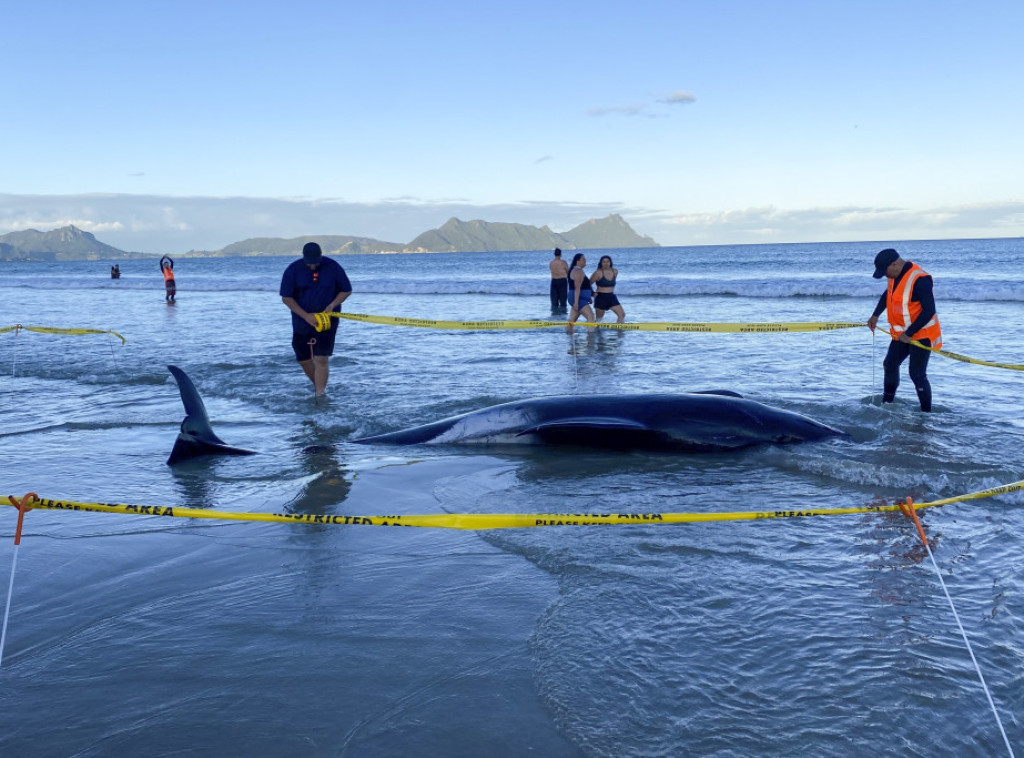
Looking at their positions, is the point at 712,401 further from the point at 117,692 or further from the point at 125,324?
the point at 125,324

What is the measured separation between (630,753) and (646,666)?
0.57m

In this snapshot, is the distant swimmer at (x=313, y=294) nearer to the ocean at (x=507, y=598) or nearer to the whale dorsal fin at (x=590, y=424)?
the ocean at (x=507, y=598)

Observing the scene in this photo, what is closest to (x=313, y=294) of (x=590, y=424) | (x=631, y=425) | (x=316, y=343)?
(x=316, y=343)

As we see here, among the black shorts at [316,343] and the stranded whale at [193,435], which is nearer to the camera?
the stranded whale at [193,435]

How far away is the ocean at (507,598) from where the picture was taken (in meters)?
2.85

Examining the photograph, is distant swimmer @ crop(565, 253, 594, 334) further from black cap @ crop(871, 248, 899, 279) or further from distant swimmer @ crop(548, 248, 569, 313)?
black cap @ crop(871, 248, 899, 279)

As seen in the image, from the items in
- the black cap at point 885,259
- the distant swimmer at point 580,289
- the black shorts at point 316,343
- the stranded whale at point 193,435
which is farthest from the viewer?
the distant swimmer at point 580,289

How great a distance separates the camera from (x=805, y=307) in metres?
24.7

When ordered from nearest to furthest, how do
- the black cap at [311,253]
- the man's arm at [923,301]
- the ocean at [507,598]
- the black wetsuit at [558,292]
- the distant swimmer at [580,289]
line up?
the ocean at [507,598] < the man's arm at [923,301] < the black cap at [311,253] < the distant swimmer at [580,289] < the black wetsuit at [558,292]

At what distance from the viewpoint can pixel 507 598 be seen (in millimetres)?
3928

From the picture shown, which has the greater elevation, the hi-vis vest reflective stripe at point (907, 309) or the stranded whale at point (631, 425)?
the hi-vis vest reflective stripe at point (907, 309)

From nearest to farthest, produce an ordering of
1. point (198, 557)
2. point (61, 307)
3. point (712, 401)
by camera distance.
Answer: point (198, 557) < point (712, 401) < point (61, 307)

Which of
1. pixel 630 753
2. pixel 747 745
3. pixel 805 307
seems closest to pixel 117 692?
pixel 630 753

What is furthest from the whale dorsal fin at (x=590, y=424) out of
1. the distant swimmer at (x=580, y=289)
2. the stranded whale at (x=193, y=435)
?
the distant swimmer at (x=580, y=289)
